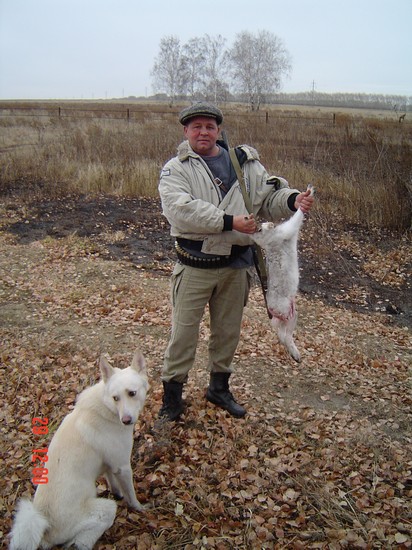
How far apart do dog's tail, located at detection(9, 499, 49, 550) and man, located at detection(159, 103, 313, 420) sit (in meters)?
1.46

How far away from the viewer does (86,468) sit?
2.44 m

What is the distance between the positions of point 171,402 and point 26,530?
1.61 m

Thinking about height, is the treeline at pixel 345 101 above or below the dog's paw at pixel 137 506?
above

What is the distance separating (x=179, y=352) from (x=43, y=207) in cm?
879

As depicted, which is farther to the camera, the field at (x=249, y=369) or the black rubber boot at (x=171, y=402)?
the black rubber boot at (x=171, y=402)

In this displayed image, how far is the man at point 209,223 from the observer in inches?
113

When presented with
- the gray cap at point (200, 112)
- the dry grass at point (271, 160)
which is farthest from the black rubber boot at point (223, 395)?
the dry grass at point (271, 160)

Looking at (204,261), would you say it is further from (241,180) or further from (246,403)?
(246,403)

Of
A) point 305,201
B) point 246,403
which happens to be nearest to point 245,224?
point 305,201

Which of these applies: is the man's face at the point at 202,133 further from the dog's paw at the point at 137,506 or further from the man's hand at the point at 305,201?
the dog's paw at the point at 137,506

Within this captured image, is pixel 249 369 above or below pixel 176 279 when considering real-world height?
below

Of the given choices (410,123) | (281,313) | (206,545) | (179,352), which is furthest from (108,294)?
(410,123)

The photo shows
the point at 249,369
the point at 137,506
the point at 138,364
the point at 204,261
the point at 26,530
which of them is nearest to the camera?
the point at 26,530

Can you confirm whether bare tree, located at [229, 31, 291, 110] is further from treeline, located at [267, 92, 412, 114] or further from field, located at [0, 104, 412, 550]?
field, located at [0, 104, 412, 550]
